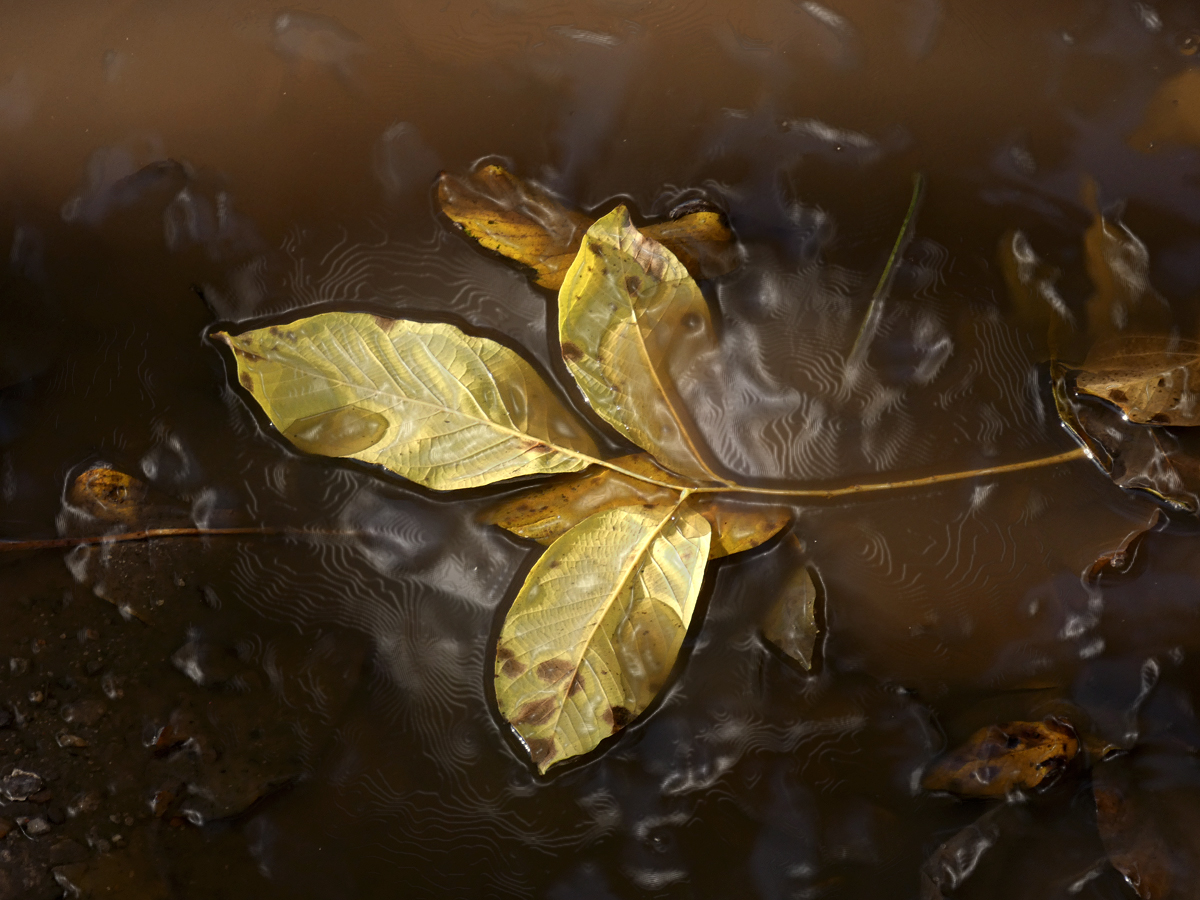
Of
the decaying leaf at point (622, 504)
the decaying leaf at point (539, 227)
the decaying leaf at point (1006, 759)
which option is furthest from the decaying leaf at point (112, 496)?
the decaying leaf at point (1006, 759)

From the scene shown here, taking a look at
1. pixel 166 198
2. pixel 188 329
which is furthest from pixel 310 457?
pixel 166 198

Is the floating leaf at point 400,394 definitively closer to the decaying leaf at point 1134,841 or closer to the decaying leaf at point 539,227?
the decaying leaf at point 539,227

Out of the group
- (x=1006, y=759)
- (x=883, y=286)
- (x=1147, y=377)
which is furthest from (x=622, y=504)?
(x=1147, y=377)

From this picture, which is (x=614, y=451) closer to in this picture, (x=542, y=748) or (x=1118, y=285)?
(x=542, y=748)

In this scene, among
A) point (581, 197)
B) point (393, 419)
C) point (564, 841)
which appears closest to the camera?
point (393, 419)

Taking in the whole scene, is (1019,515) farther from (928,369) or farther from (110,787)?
(110,787)

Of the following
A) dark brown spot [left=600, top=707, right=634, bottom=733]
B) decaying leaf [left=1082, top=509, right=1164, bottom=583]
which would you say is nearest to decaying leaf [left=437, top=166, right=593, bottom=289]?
dark brown spot [left=600, top=707, right=634, bottom=733]
